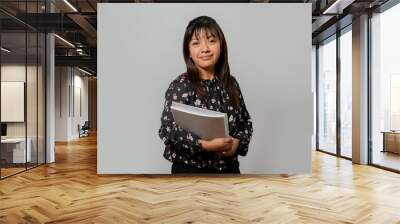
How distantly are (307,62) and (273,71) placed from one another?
0.53 m

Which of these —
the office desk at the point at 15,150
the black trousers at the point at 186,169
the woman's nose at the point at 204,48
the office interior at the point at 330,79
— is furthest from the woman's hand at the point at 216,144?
the office desk at the point at 15,150

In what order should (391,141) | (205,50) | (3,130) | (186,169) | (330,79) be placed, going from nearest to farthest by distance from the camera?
(205,50) < (186,169) < (3,130) < (391,141) < (330,79)

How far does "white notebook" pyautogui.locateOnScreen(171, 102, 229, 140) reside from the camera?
4766 mm

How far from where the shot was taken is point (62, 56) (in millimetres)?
13273

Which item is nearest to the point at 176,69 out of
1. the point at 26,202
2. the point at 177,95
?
the point at 177,95

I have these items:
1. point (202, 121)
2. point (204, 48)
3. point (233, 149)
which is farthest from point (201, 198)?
point (204, 48)

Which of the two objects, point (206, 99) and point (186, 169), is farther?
point (186, 169)

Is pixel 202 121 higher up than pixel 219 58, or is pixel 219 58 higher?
pixel 219 58

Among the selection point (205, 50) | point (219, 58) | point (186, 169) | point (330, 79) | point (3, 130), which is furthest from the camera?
point (330, 79)

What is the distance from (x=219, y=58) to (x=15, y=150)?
4052mm

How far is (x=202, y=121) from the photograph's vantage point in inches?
190

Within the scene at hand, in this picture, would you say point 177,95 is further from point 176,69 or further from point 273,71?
point 273,71

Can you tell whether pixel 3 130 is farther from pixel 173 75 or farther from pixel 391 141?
pixel 391 141

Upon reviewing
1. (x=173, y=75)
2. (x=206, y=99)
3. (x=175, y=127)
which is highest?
(x=173, y=75)
